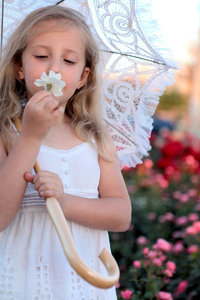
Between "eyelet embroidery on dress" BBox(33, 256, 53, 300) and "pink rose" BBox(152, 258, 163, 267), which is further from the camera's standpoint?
"pink rose" BBox(152, 258, 163, 267)

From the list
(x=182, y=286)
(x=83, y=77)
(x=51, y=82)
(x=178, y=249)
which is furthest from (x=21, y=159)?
(x=178, y=249)

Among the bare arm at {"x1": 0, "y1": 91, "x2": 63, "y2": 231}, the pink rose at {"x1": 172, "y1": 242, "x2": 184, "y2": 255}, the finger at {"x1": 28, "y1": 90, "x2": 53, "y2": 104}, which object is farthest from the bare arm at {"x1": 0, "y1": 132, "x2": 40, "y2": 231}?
the pink rose at {"x1": 172, "y1": 242, "x2": 184, "y2": 255}

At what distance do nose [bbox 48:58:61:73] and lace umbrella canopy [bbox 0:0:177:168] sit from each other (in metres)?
0.53

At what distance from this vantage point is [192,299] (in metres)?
3.13

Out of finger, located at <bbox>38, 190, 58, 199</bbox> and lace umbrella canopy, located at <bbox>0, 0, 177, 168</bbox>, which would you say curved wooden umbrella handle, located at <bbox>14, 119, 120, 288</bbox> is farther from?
lace umbrella canopy, located at <bbox>0, 0, 177, 168</bbox>

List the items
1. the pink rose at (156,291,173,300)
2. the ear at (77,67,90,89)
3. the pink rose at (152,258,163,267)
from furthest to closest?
the pink rose at (152,258,163,267) < the pink rose at (156,291,173,300) < the ear at (77,67,90,89)

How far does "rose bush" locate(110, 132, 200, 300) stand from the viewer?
2.95 m

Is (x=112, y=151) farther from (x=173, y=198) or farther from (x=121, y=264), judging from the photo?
(x=173, y=198)

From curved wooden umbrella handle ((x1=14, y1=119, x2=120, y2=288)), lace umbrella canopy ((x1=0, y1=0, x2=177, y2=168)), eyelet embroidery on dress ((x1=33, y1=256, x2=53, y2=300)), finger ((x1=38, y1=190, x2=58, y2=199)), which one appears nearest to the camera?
curved wooden umbrella handle ((x1=14, y1=119, x2=120, y2=288))

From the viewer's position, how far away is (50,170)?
1882 millimetres

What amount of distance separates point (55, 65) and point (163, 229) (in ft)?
8.62

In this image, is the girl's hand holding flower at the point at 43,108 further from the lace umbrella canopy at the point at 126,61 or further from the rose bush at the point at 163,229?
the rose bush at the point at 163,229

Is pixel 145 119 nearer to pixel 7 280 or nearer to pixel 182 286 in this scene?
pixel 7 280

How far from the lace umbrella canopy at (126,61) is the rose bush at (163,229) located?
0.81m
